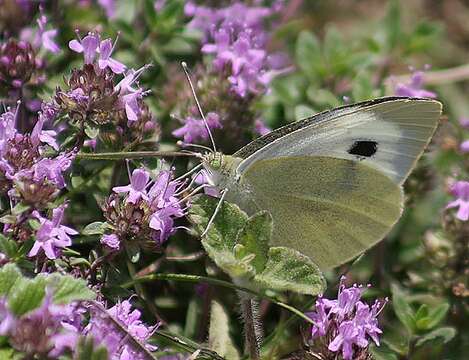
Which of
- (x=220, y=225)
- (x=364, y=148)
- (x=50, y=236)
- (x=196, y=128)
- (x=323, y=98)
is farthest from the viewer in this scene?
(x=323, y=98)

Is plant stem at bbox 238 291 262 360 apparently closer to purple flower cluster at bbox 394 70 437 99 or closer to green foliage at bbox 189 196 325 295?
green foliage at bbox 189 196 325 295

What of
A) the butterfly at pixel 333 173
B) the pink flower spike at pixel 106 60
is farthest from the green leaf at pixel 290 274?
the pink flower spike at pixel 106 60

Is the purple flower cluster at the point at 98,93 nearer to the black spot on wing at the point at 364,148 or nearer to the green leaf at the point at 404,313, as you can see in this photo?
the black spot on wing at the point at 364,148

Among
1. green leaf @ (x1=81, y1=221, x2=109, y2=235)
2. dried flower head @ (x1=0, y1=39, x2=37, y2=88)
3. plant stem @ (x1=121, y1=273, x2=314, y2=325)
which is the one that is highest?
dried flower head @ (x1=0, y1=39, x2=37, y2=88)

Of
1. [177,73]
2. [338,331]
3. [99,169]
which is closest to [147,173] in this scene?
[99,169]

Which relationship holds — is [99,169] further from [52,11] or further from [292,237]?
[52,11]

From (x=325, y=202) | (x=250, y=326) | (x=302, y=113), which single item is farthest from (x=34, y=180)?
(x=302, y=113)

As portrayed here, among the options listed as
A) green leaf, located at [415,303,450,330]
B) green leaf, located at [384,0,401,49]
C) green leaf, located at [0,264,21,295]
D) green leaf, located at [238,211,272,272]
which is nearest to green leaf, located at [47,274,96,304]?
green leaf, located at [0,264,21,295]

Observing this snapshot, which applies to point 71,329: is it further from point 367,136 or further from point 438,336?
point 438,336
